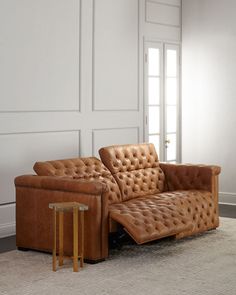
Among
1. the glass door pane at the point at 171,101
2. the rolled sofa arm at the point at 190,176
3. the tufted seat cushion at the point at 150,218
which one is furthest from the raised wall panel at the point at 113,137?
the tufted seat cushion at the point at 150,218

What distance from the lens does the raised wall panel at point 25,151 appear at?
6.70m

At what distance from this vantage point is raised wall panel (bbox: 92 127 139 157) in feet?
26.0

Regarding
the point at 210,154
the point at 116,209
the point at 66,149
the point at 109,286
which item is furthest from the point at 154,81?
the point at 109,286

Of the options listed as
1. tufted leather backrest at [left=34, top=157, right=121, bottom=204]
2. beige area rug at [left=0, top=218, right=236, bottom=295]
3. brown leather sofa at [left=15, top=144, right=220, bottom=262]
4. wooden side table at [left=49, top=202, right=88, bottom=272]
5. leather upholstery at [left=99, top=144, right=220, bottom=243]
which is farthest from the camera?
tufted leather backrest at [left=34, top=157, right=121, bottom=204]

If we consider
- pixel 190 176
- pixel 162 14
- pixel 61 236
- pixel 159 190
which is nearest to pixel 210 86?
pixel 162 14

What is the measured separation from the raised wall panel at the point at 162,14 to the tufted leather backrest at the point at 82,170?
117 inches

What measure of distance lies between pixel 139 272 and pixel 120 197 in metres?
1.53

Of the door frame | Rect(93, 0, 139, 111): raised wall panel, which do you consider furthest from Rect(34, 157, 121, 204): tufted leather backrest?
the door frame

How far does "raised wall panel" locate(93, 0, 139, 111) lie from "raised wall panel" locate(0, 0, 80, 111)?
408 mm

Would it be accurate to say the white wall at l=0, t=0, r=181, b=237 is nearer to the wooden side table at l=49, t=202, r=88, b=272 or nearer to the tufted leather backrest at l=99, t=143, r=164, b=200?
the tufted leather backrest at l=99, t=143, r=164, b=200

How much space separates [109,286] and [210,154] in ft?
14.8

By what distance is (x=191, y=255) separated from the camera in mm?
5887

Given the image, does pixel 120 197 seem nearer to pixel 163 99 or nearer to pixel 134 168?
pixel 134 168

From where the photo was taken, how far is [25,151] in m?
6.92
